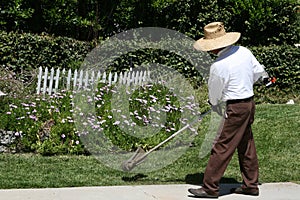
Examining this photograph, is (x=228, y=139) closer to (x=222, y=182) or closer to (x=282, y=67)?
(x=222, y=182)

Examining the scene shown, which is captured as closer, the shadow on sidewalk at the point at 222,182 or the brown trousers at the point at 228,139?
the brown trousers at the point at 228,139

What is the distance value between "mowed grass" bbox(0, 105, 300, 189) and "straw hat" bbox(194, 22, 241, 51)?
4.85 feet

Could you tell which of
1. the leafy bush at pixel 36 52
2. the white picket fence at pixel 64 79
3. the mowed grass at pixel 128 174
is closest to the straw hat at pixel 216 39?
the mowed grass at pixel 128 174

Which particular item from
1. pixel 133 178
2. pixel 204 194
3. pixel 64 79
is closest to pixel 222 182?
pixel 204 194

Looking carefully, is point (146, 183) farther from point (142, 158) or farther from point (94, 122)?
point (94, 122)

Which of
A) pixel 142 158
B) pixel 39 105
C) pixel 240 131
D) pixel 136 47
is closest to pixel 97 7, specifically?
pixel 136 47

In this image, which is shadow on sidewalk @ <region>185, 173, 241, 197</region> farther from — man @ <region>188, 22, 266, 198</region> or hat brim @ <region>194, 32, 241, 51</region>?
hat brim @ <region>194, 32, 241, 51</region>

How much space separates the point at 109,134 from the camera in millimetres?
7371

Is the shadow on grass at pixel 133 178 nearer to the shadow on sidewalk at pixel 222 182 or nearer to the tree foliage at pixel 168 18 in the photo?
the shadow on sidewalk at pixel 222 182

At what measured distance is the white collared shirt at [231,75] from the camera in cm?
510

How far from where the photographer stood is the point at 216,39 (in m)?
5.32

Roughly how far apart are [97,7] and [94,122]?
259 inches

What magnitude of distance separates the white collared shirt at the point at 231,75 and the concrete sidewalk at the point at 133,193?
0.92 metres

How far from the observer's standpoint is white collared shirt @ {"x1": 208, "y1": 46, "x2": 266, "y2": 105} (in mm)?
5102
